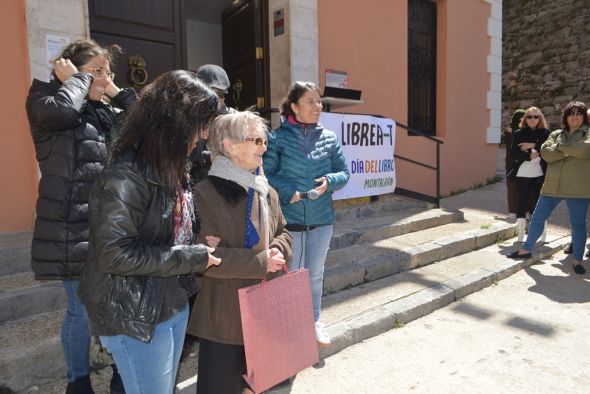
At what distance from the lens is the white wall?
8773 millimetres

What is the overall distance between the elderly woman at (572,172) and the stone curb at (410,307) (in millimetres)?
662

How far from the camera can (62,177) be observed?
81.7 inches

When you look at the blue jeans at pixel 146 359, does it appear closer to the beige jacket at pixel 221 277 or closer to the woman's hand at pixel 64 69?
the beige jacket at pixel 221 277

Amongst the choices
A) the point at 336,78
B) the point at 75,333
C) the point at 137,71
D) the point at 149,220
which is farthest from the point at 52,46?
the point at 336,78

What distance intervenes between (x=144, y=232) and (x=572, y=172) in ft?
15.8

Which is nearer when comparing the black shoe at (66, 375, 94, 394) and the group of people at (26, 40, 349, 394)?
the group of people at (26, 40, 349, 394)

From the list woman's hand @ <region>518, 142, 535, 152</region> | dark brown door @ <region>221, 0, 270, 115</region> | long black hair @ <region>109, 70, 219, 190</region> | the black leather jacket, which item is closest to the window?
woman's hand @ <region>518, 142, 535, 152</region>

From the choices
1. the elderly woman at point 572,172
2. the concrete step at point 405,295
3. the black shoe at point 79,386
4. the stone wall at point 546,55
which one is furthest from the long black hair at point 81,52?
the stone wall at point 546,55

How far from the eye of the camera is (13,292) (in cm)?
308

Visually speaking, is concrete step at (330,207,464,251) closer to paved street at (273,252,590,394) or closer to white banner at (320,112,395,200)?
white banner at (320,112,395,200)

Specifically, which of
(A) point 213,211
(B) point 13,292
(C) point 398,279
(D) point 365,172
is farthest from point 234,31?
(A) point 213,211

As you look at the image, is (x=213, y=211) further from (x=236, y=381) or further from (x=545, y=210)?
(x=545, y=210)

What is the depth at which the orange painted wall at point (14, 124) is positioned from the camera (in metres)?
4.10

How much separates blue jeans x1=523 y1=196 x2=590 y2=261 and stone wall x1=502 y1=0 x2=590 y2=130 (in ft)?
33.3
